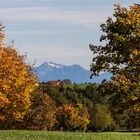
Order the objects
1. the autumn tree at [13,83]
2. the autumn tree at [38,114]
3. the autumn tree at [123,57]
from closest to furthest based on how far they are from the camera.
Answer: the autumn tree at [123,57] < the autumn tree at [13,83] < the autumn tree at [38,114]

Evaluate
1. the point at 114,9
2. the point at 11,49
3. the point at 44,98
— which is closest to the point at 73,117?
the point at 44,98

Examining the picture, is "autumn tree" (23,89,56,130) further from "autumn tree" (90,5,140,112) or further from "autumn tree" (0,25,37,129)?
"autumn tree" (90,5,140,112)

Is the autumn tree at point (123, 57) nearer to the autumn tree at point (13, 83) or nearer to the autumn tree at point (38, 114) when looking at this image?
the autumn tree at point (13, 83)

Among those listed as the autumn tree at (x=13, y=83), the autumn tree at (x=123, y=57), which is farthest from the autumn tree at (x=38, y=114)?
the autumn tree at (x=123, y=57)

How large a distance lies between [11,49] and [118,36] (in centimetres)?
2738

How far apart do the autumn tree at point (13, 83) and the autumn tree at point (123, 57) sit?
15.0m

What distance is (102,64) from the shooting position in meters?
49.4

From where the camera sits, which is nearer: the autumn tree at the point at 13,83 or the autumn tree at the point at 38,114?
the autumn tree at the point at 13,83

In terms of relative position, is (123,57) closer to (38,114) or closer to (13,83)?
(13,83)

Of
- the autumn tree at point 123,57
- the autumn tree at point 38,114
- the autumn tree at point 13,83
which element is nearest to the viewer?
the autumn tree at point 123,57

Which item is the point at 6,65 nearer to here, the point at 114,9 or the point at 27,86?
the point at 27,86

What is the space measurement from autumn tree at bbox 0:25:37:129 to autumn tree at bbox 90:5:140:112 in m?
15.0

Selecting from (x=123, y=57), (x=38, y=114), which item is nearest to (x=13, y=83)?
(x=123, y=57)

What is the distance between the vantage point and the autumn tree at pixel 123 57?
46812 millimetres
